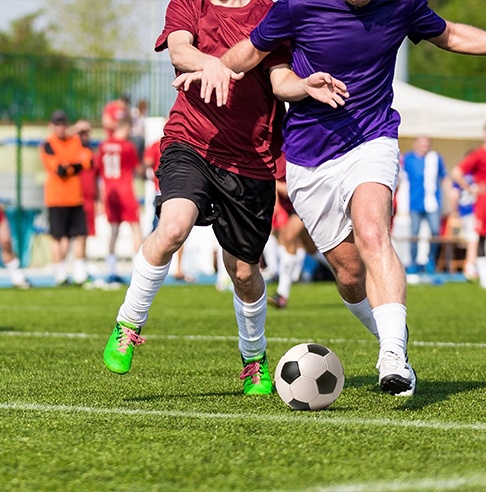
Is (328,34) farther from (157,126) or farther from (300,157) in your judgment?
(157,126)

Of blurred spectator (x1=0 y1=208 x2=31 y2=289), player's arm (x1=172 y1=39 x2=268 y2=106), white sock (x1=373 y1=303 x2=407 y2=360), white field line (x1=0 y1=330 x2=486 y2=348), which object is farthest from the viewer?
blurred spectator (x1=0 y1=208 x2=31 y2=289)

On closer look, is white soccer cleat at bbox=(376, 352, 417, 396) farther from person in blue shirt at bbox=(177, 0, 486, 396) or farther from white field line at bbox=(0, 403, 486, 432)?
person in blue shirt at bbox=(177, 0, 486, 396)

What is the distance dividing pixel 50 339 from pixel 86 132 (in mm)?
10319

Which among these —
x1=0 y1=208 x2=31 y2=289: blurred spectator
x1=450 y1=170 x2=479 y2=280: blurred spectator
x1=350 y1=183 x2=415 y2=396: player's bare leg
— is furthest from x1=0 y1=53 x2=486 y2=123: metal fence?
x1=350 y1=183 x2=415 y2=396: player's bare leg

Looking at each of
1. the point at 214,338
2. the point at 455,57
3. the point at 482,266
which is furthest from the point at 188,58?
the point at 455,57

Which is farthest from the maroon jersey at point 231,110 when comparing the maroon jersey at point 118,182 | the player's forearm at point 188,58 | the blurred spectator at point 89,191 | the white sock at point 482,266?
the blurred spectator at point 89,191

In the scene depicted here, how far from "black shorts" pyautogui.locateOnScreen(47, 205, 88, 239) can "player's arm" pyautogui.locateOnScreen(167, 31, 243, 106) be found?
1245 cm

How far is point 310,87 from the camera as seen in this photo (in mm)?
5410

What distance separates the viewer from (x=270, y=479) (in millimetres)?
3725

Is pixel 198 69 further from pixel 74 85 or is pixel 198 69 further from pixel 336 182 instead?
pixel 74 85

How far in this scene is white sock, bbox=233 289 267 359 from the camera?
6172 mm

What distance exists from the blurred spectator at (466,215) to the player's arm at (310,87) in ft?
51.9

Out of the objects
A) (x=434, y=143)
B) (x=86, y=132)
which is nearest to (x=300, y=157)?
(x=86, y=132)

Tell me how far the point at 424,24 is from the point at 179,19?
1.20 m
